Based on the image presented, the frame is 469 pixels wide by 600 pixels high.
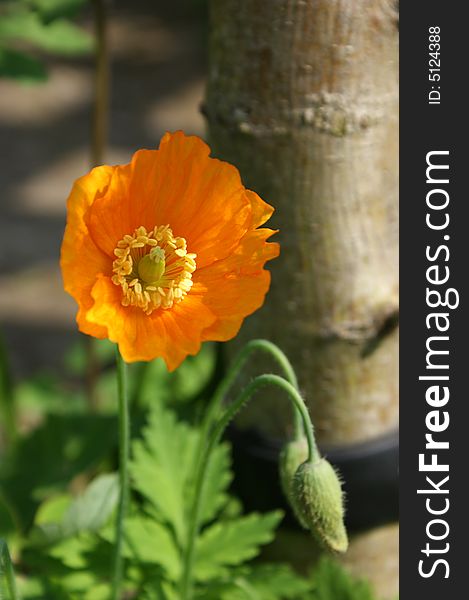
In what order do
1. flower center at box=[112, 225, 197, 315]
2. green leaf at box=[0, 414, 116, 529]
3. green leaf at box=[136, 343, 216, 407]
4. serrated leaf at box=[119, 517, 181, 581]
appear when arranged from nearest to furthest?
1. flower center at box=[112, 225, 197, 315]
2. serrated leaf at box=[119, 517, 181, 581]
3. green leaf at box=[0, 414, 116, 529]
4. green leaf at box=[136, 343, 216, 407]

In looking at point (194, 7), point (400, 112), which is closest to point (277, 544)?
point (400, 112)

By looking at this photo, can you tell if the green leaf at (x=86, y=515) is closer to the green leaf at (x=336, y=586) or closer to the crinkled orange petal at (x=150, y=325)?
the green leaf at (x=336, y=586)

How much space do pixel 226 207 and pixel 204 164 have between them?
0.19 feet

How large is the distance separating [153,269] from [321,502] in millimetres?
355

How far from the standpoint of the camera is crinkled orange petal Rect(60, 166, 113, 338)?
1141mm

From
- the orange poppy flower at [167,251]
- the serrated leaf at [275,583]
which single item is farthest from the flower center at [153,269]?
the serrated leaf at [275,583]

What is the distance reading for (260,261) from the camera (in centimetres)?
123

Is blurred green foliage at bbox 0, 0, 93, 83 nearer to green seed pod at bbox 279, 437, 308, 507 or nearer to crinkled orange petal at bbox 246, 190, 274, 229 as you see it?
crinkled orange petal at bbox 246, 190, 274, 229

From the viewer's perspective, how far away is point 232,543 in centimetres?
166

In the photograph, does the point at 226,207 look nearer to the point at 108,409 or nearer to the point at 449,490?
the point at 449,490

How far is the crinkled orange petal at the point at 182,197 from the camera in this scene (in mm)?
1229

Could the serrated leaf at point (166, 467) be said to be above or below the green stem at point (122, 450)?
below

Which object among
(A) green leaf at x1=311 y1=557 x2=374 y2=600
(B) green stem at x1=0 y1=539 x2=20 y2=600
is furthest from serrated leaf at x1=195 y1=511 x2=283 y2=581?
(B) green stem at x1=0 y1=539 x2=20 y2=600

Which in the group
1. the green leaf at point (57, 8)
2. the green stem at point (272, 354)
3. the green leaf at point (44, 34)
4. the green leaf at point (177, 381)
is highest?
the green leaf at point (57, 8)
